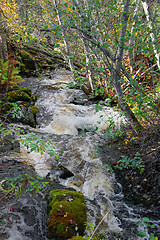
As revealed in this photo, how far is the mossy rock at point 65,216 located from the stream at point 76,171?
216 mm

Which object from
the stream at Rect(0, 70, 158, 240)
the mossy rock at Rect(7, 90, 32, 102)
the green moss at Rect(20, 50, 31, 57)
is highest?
the green moss at Rect(20, 50, 31, 57)

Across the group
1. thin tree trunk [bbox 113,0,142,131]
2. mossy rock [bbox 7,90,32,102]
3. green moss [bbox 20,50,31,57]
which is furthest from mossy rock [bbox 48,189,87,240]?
green moss [bbox 20,50,31,57]

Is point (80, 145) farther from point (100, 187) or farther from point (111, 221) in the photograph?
point (111, 221)

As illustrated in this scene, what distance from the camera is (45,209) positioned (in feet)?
10.1

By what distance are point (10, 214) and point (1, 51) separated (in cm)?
940

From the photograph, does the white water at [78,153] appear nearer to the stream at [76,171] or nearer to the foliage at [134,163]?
the stream at [76,171]

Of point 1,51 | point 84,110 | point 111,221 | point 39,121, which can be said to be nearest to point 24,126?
point 39,121

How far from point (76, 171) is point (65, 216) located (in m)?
1.73

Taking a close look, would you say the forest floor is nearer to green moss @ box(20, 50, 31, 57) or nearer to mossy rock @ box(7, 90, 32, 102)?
mossy rock @ box(7, 90, 32, 102)

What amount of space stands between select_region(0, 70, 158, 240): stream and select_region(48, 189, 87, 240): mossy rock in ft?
0.71

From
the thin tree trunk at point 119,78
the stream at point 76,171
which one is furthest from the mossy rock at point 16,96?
the thin tree trunk at point 119,78

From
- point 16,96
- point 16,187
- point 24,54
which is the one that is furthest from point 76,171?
point 24,54

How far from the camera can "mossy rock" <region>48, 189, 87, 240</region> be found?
2.62m

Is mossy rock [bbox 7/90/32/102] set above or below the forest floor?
above
